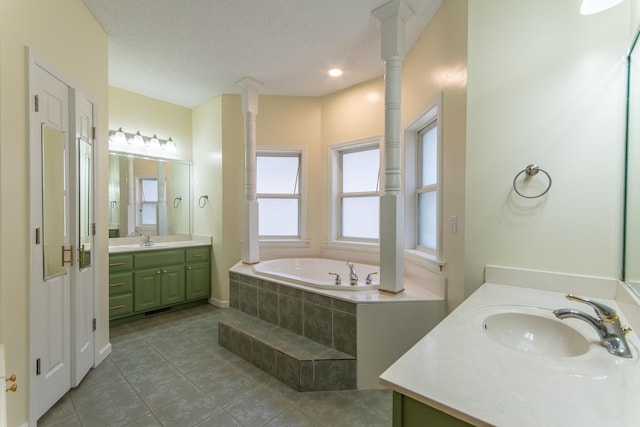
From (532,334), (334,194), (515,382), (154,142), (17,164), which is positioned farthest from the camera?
(154,142)

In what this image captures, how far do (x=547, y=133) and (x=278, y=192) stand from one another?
295cm

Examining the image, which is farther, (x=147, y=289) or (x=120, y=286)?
(x=147, y=289)

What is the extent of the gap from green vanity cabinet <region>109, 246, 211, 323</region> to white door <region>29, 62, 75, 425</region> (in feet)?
4.05

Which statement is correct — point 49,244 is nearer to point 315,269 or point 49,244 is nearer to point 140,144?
point 140,144

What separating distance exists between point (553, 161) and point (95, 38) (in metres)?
3.33

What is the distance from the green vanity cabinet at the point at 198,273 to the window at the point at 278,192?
2.69ft

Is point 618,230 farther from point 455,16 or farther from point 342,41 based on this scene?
point 342,41

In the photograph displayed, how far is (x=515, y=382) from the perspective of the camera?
731mm

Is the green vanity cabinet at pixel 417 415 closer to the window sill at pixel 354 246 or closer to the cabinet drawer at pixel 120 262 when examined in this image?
the window sill at pixel 354 246

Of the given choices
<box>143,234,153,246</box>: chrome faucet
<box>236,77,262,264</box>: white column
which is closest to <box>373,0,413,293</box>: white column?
<box>236,77,262,264</box>: white column

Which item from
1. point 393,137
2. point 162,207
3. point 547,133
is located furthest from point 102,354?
point 547,133

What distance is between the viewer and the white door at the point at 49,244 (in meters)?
1.62

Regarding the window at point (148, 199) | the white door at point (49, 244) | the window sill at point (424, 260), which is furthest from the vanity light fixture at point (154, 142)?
the window sill at point (424, 260)

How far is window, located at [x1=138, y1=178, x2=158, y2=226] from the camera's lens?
371cm
